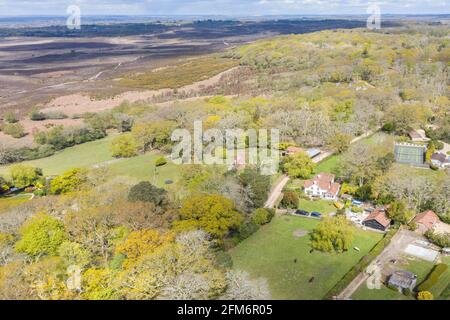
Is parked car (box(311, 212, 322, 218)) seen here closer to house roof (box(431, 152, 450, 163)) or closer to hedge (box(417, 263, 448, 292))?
hedge (box(417, 263, 448, 292))

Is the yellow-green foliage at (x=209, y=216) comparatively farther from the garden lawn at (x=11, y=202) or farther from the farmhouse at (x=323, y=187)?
the garden lawn at (x=11, y=202)

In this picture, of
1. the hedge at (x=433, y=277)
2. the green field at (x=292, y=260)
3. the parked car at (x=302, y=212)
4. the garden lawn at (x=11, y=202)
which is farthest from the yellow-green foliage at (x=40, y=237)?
the hedge at (x=433, y=277)

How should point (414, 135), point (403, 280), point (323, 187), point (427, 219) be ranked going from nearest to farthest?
point (403, 280), point (427, 219), point (323, 187), point (414, 135)

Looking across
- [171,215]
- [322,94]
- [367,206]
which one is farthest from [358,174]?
[322,94]

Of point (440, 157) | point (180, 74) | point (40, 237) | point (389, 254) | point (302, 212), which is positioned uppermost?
point (180, 74)

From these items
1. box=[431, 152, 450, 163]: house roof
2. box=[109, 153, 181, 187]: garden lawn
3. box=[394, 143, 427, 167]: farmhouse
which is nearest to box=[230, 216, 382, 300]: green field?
box=[109, 153, 181, 187]: garden lawn

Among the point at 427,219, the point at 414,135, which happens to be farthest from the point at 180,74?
the point at 427,219

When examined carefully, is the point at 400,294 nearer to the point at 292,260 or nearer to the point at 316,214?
the point at 292,260
